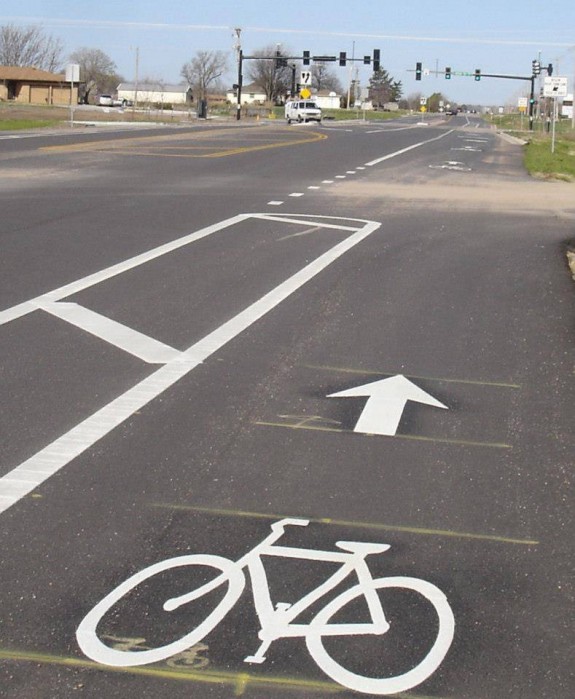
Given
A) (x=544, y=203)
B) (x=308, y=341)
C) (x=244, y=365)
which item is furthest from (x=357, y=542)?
(x=544, y=203)

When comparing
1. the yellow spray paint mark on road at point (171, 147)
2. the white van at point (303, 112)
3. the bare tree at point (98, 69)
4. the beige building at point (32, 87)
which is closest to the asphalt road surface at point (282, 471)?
the yellow spray paint mark on road at point (171, 147)

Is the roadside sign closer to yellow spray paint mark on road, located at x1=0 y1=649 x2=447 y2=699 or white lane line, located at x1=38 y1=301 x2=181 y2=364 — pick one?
white lane line, located at x1=38 y1=301 x2=181 y2=364

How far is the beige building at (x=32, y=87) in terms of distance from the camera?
11325cm

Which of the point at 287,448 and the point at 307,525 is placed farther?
the point at 287,448

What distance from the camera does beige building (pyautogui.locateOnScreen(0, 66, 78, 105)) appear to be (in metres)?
113

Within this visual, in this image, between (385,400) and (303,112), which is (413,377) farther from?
(303,112)

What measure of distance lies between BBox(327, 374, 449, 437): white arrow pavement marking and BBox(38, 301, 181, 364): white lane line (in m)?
1.56

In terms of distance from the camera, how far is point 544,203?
22891mm

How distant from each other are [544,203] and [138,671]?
20227mm

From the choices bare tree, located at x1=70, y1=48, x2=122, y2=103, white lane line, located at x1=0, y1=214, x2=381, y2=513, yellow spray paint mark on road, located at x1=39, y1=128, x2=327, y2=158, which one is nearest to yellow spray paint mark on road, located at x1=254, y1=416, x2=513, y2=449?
white lane line, located at x1=0, y1=214, x2=381, y2=513

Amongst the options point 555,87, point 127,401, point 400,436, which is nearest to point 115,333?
point 127,401

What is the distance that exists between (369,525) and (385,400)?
7.42ft

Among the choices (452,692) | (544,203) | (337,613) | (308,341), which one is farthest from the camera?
(544,203)

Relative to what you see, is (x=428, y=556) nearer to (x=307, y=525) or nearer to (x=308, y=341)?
(x=307, y=525)
